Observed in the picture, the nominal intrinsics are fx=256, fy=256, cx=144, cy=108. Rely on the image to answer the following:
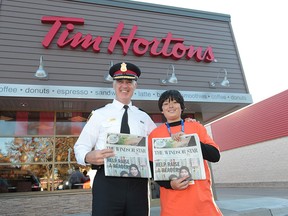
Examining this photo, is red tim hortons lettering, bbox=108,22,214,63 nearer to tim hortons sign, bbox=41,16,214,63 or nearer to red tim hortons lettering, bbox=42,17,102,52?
tim hortons sign, bbox=41,16,214,63

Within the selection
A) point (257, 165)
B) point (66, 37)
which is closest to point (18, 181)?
point (66, 37)

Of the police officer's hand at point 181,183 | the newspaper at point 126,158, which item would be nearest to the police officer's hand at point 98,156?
the newspaper at point 126,158

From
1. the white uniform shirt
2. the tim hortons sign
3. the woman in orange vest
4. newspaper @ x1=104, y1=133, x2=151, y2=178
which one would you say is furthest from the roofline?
newspaper @ x1=104, y1=133, x2=151, y2=178

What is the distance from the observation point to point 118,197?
186cm

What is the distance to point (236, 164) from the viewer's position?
17.7m

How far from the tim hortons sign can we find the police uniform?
4.03 meters

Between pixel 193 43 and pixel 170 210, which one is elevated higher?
pixel 193 43

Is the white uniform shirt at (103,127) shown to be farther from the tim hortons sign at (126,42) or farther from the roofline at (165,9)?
the roofline at (165,9)

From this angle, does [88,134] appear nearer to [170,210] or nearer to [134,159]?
[134,159]

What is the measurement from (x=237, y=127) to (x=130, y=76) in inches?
655

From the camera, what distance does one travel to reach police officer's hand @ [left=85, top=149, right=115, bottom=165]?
1787 mm

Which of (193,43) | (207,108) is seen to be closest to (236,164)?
(207,108)

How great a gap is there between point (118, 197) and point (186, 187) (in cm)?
50

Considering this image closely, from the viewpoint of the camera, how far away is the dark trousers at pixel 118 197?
6.04 feet
